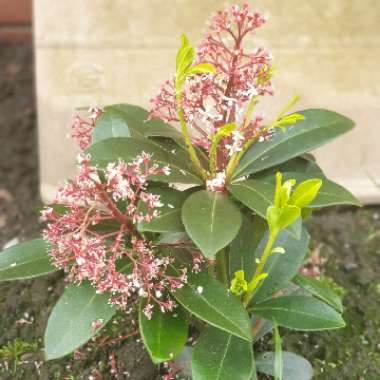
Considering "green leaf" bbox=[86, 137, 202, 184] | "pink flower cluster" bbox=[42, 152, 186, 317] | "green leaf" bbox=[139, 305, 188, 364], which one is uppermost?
"green leaf" bbox=[86, 137, 202, 184]

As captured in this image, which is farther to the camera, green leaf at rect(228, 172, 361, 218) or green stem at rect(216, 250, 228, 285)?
green stem at rect(216, 250, 228, 285)

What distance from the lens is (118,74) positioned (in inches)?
78.2

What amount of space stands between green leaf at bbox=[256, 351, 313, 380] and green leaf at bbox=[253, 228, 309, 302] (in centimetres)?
17

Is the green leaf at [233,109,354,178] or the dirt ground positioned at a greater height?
the green leaf at [233,109,354,178]

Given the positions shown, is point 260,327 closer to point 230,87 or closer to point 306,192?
point 306,192

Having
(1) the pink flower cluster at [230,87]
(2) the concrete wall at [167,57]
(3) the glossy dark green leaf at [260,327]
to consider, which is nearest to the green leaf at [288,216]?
(1) the pink flower cluster at [230,87]

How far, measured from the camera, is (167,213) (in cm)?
102

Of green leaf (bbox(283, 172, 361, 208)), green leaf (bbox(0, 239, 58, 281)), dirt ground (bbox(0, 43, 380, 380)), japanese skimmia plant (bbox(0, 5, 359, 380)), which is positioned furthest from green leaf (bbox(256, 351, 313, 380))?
green leaf (bbox(0, 239, 58, 281))

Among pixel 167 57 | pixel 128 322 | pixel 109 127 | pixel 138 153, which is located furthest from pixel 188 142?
pixel 167 57

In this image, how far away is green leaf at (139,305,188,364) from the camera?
38.7 inches

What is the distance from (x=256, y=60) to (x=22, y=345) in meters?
0.92

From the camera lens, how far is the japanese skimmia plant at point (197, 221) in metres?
0.97

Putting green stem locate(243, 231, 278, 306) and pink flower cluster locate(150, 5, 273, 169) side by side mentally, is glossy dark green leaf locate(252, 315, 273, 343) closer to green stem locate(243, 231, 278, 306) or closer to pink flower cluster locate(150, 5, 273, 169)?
green stem locate(243, 231, 278, 306)

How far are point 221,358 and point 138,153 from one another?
41cm
